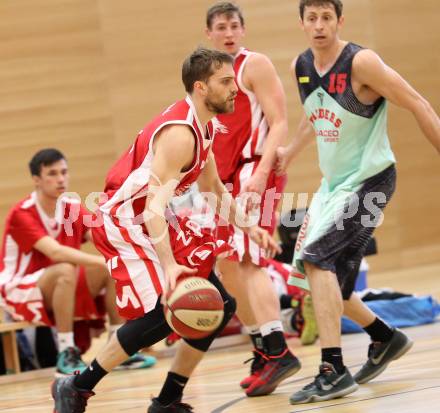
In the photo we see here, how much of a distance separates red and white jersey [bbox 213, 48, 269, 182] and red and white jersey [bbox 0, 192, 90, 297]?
1.77m

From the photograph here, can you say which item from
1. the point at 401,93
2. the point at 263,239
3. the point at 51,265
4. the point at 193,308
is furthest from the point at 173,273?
the point at 51,265

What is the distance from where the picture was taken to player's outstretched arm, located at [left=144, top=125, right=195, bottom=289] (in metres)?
3.70

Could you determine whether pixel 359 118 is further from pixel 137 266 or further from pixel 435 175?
pixel 435 175

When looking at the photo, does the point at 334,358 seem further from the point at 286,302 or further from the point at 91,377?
the point at 286,302

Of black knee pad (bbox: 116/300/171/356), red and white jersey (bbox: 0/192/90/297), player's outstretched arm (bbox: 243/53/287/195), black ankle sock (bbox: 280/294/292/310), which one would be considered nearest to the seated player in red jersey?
red and white jersey (bbox: 0/192/90/297)

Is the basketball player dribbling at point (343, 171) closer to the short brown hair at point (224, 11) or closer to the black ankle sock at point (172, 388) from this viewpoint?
the black ankle sock at point (172, 388)

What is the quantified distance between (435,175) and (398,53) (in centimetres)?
146

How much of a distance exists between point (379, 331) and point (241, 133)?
1351 mm

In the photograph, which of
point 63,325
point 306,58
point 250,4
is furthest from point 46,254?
point 250,4

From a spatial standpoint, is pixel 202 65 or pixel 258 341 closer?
pixel 202 65

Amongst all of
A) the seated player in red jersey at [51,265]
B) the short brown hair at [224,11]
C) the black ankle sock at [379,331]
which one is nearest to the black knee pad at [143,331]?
the black ankle sock at [379,331]

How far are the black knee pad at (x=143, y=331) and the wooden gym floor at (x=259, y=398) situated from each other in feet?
1.95

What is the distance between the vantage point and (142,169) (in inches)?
158

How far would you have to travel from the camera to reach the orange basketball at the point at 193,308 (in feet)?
12.1
